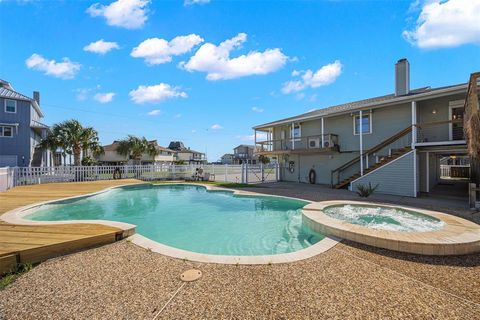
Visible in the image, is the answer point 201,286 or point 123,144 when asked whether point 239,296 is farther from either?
point 123,144

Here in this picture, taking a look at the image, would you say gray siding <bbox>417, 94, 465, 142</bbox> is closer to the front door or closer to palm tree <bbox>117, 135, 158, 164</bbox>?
the front door

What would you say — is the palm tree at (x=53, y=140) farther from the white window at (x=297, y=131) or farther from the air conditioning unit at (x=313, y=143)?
the air conditioning unit at (x=313, y=143)

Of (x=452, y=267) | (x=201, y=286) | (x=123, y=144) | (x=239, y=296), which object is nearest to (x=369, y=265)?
(x=452, y=267)

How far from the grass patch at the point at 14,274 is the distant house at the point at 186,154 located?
56811 mm

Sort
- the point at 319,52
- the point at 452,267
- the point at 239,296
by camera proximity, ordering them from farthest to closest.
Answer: the point at 319,52 < the point at 452,267 < the point at 239,296

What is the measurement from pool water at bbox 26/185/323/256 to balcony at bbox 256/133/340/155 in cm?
634

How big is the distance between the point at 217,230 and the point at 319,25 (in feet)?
38.6

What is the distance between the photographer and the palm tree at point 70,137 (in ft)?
66.9

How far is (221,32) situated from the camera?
13.7 metres

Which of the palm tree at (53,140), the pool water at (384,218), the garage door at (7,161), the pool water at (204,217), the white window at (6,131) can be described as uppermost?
the white window at (6,131)

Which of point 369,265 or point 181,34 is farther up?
point 181,34

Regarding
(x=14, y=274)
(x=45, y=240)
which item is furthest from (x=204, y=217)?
(x=14, y=274)

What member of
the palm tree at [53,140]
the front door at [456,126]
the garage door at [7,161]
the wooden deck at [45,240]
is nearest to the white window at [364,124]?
the front door at [456,126]

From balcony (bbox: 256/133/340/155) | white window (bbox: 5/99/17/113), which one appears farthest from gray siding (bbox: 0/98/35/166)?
balcony (bbox: 256/133/340/155)
